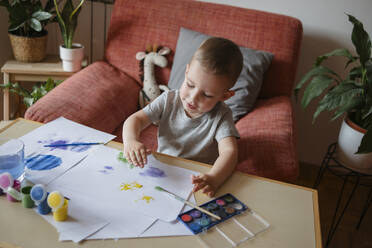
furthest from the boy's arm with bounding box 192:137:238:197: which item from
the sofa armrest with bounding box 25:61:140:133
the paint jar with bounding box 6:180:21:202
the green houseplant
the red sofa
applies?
the green houseplant

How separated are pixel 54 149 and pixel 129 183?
0.27 m

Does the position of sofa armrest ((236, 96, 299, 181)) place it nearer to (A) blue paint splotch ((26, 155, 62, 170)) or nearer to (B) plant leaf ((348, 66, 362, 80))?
(B) plant leaf ((348, 66, 362, 80))

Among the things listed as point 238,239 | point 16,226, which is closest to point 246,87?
point 238,239

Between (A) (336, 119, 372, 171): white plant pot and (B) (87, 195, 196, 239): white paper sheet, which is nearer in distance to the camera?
(B) (87, 195, 196, 239): white paper sheet

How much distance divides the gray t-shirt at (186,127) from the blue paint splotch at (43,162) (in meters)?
0.37

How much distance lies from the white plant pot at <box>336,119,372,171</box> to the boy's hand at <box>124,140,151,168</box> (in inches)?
39.7

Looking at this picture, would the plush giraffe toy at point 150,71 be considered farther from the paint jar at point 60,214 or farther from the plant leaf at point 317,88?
the paint jar at point 60,214

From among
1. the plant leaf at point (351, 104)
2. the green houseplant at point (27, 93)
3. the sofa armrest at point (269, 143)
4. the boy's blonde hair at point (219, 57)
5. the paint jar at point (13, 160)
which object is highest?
the boy's blonde hair at point (219, 57)

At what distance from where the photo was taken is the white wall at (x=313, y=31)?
187cm

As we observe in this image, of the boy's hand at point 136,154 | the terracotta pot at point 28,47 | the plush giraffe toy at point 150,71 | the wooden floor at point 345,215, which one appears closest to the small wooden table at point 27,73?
the terracotta pot at point 28,47

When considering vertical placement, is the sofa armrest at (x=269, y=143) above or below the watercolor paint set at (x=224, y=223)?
below

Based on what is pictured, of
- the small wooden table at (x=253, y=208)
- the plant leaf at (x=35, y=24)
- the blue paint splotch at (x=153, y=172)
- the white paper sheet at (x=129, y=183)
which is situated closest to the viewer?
the small wooden table at (x=253, y=208)

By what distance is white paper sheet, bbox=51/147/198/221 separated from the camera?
79 centimetres

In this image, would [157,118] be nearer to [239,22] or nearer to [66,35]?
[239,22]
